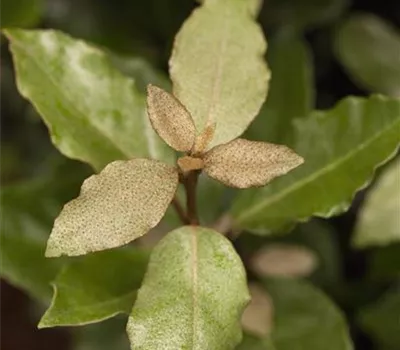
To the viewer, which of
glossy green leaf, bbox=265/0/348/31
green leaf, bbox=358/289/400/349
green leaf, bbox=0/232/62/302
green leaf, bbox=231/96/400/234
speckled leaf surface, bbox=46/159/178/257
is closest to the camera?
speckled leaf surface, bbox=46/159/178/257

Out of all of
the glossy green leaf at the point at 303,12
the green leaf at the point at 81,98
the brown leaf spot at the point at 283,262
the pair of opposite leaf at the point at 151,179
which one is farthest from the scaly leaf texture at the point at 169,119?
the glossy green leaf at the point at 303,12

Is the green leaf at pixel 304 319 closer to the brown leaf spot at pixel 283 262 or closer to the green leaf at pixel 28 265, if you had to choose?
the brown leaf spot at pixel 283 262

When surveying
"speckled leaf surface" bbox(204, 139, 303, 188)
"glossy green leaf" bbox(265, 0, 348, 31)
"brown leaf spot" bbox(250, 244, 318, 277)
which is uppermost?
"speckled leaf surface" bbox(204, 139, 303, 188)

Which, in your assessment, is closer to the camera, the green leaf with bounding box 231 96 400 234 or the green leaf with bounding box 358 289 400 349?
the green leaf with bounding box 231 96 400 234

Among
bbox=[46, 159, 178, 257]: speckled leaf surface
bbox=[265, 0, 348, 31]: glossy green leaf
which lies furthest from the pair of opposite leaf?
bbox=[265, 0, 348, 31]: glossy green leaf

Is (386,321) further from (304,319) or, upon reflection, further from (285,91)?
(285,91)

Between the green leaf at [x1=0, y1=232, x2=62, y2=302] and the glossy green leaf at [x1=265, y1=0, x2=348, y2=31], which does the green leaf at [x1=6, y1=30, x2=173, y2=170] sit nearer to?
the green leaf at [x1=0, y1=232, x2=62, y2=302]

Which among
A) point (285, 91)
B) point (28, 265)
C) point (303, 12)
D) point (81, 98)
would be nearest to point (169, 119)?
point (81, 98)
